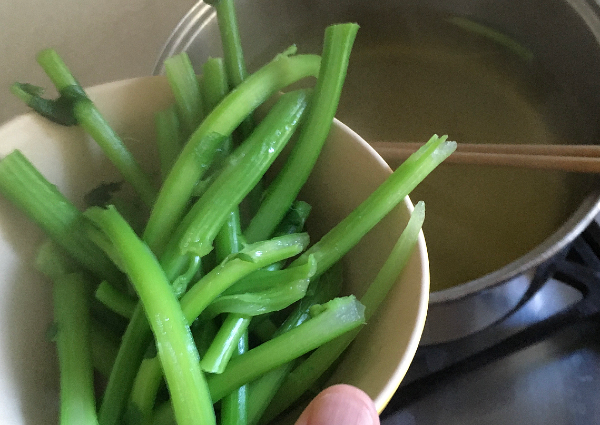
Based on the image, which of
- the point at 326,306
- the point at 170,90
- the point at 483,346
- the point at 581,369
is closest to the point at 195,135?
the point at 170,90

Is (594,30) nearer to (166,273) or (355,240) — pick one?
(355,240)

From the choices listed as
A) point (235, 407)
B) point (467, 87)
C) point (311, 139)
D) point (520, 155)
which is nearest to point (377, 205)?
point (311, 139)

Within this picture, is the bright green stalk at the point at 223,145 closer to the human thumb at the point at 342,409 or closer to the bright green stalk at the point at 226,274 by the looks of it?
the bright green stalk at the point at 226,274

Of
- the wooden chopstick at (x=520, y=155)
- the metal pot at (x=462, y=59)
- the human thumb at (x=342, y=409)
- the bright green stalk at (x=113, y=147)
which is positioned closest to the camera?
the human thumb at (x=342, y=409)

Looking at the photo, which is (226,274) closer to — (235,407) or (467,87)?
(235,407)

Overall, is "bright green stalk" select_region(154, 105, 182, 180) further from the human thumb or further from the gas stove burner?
the gas stove burner

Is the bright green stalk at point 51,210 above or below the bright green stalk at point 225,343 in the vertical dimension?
above

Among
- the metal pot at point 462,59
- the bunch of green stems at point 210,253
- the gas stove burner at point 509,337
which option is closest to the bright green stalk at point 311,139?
the bunch of green stems at point 210,253

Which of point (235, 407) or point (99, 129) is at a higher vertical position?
point (99, 129)
